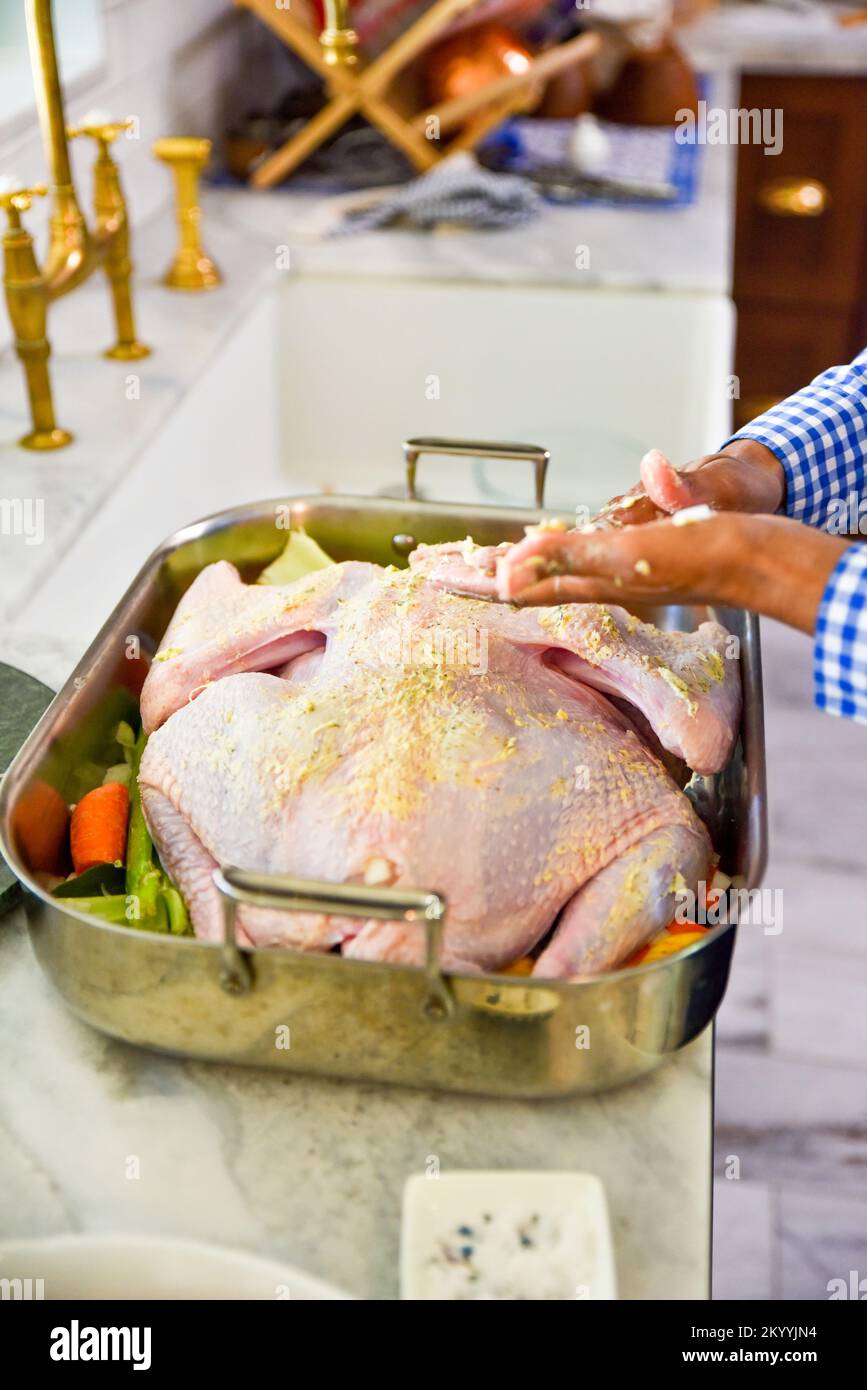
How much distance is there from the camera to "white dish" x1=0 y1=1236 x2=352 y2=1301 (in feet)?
2.16

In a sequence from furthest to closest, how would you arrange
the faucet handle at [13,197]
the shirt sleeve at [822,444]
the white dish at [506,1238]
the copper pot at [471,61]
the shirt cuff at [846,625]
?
the copper pot at [471,61]
the faucet handle at [13,197]
the shirt sleeve at [822,444]
the shirt cuff at [846,625]
the white dish at [506,1238]

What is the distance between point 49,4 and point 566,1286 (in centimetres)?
116

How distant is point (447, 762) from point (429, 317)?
3.99 ft

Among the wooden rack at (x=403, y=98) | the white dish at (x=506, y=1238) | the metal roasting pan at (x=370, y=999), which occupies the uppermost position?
the wooden rack at (x=403, y=98)

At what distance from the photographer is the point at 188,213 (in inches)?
69.3

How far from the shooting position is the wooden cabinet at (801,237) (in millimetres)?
Answer: 2918

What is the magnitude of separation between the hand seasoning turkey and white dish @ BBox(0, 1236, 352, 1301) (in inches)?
6.9

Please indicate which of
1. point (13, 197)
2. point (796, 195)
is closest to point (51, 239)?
point (13, 197)

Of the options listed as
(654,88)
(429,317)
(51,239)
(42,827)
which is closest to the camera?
(42,827)

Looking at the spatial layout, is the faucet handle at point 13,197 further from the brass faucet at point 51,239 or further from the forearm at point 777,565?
the forearm at point 777,565

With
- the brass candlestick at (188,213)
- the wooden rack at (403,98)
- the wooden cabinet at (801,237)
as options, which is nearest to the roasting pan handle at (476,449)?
the brass candlestick at (188,213)

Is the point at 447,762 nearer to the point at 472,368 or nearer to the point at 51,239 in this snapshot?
the point at 51,239

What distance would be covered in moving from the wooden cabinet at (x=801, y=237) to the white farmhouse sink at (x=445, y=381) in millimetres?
1350

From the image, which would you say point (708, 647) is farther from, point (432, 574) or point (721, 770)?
point (432, 574)
